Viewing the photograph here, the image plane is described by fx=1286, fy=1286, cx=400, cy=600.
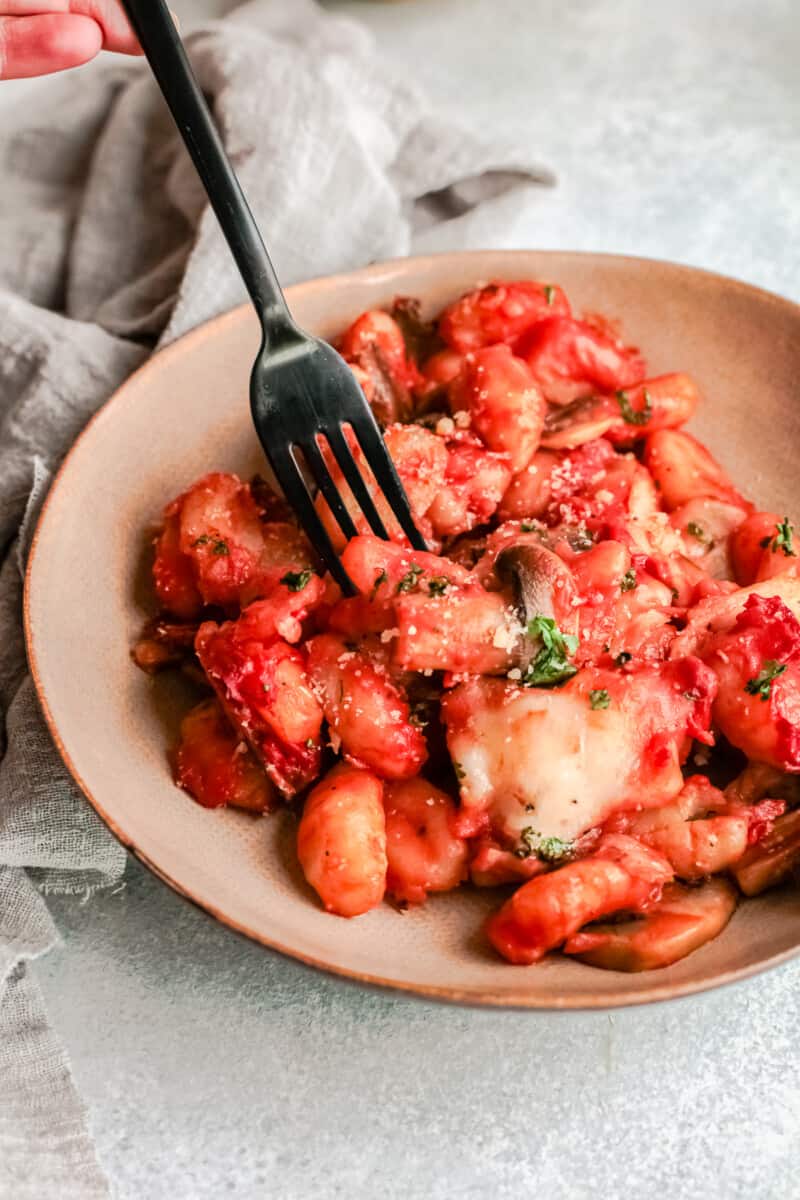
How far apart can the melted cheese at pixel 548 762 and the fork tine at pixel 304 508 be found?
0.42 m

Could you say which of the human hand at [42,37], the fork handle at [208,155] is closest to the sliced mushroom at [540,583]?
the fork handle at [208,155]

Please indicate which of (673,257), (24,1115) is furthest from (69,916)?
(673,257)

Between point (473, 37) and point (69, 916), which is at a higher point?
point (473, 37)

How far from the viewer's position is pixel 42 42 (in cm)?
250

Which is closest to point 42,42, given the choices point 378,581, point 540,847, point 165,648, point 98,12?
point 98,12

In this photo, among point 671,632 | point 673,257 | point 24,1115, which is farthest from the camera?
point 673,257

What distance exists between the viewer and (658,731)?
6.38 ft

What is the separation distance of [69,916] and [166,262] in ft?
5.29

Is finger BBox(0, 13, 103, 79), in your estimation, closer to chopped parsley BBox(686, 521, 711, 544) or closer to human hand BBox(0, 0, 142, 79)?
human hand BBox(0, 0, 142, 79)

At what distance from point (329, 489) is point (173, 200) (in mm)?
1281

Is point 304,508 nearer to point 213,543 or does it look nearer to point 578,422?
point 213,543

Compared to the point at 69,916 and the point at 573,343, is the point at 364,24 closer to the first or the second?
the point at 573,343

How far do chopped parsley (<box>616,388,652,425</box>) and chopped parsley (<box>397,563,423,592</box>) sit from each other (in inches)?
27.9

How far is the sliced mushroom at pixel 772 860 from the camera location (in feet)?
6.22
